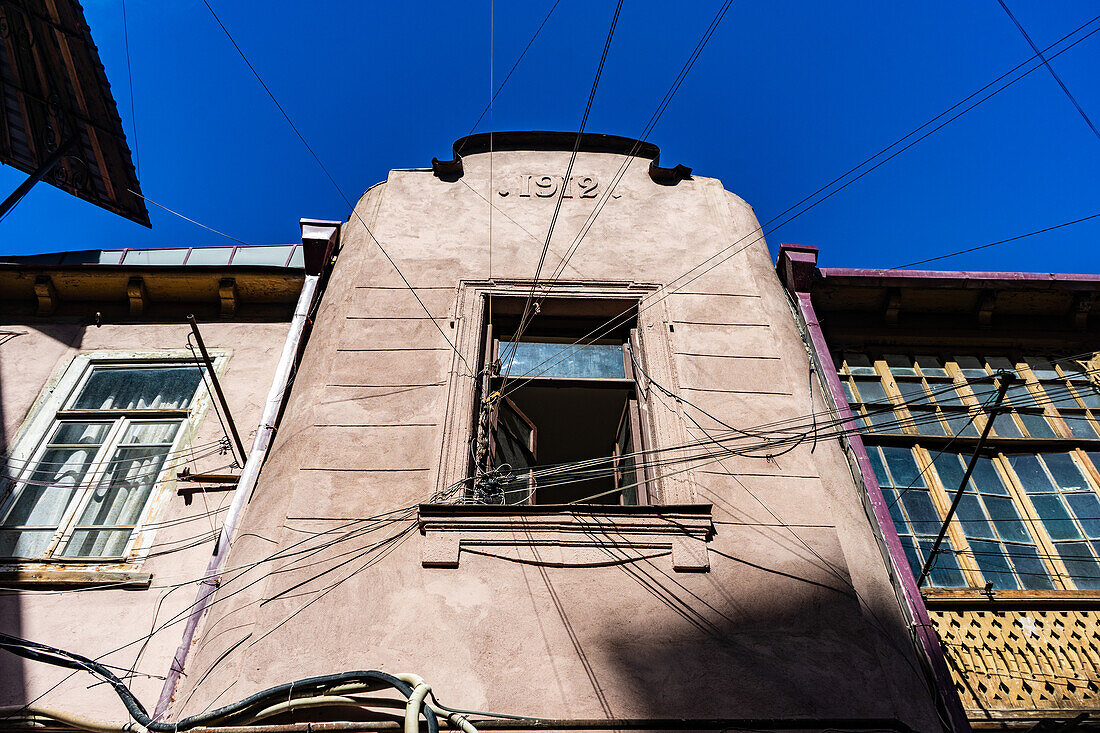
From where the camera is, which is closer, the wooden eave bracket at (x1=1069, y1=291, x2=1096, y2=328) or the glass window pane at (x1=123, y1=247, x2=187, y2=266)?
the wooden eave bracket at (x1=1069, y1=291, x2=1096, y2=328)

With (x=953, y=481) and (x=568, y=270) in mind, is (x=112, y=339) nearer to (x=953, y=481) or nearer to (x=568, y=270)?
(x=568, y=270)

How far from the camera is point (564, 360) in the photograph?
794 cm

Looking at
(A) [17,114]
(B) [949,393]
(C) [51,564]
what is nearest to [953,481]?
(B) [949,393]

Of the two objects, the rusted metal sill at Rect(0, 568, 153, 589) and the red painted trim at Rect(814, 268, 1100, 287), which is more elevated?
the red painted trim at Rect(814, 268, 1100, 287)

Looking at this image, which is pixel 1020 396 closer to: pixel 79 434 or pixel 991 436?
pixel 991 436

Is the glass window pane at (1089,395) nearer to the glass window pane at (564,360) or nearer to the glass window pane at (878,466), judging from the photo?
the glass window pane at (878,466)

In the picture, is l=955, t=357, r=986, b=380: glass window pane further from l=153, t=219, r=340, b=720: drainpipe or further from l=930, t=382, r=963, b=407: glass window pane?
l=153, t=219, r=340, b=720: drainpipe

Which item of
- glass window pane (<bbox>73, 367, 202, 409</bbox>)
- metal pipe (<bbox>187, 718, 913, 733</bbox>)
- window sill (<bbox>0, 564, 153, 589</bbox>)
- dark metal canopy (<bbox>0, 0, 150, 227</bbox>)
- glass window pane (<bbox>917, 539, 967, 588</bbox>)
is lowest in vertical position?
metal pipe (<bbox>187, 718, 913, 733</bbox>)

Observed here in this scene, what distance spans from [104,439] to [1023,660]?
25.5 feet

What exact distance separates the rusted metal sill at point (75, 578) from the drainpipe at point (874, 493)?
545cm

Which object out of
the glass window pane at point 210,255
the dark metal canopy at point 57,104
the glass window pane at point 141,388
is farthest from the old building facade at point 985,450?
the dark metal canopy at point 57,104

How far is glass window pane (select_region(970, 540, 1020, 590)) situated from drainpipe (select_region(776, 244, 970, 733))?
880 millimetres

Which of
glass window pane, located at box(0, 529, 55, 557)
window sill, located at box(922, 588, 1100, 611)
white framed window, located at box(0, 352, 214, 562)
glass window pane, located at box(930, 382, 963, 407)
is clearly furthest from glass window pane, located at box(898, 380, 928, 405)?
glass window pane, located at box(0, 529, 55, 557)

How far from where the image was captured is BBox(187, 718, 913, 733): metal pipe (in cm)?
457
